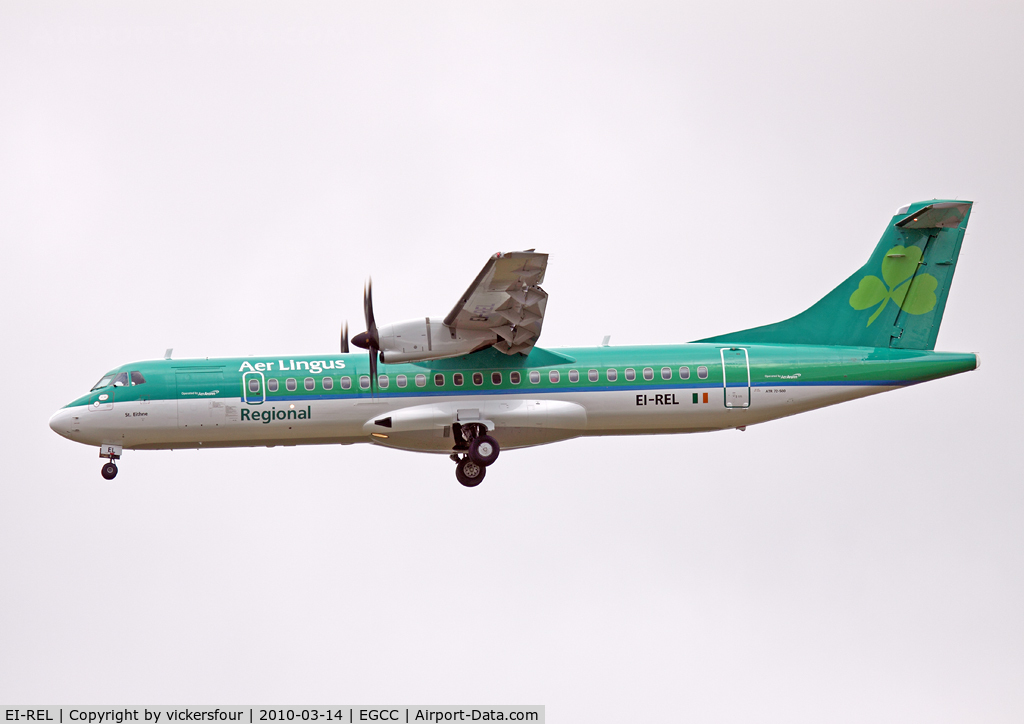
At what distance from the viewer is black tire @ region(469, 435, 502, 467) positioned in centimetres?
2509

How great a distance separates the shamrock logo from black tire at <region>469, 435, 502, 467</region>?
1019cm

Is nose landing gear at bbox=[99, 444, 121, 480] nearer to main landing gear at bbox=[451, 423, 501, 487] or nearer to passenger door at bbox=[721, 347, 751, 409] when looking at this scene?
main landing gear at bbox=[451, 423, 501, 487]

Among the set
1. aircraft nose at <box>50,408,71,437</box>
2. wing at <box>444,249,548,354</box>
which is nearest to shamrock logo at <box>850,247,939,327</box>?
wing at <box>444,249,548,354</box>

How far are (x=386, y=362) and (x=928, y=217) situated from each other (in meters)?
14.4

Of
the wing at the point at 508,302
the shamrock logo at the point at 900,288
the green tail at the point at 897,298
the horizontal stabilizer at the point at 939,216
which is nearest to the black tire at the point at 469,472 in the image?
the wing at the point at 508,302

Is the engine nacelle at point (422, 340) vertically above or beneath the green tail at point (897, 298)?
beneath

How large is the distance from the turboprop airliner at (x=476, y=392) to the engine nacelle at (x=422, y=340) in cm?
4

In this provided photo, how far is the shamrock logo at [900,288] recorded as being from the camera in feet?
91.1

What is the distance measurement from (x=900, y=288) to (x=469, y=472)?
1217 centimetres

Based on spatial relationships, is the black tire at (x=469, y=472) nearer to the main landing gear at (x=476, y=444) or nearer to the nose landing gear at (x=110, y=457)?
the main landing gear at (x=476, y=444)

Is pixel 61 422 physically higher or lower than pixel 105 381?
lower

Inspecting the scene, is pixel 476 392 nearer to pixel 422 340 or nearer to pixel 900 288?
pixel 422 340

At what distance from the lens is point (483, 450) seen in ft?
82.5

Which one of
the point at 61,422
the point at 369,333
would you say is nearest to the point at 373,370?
the point at 369,333
